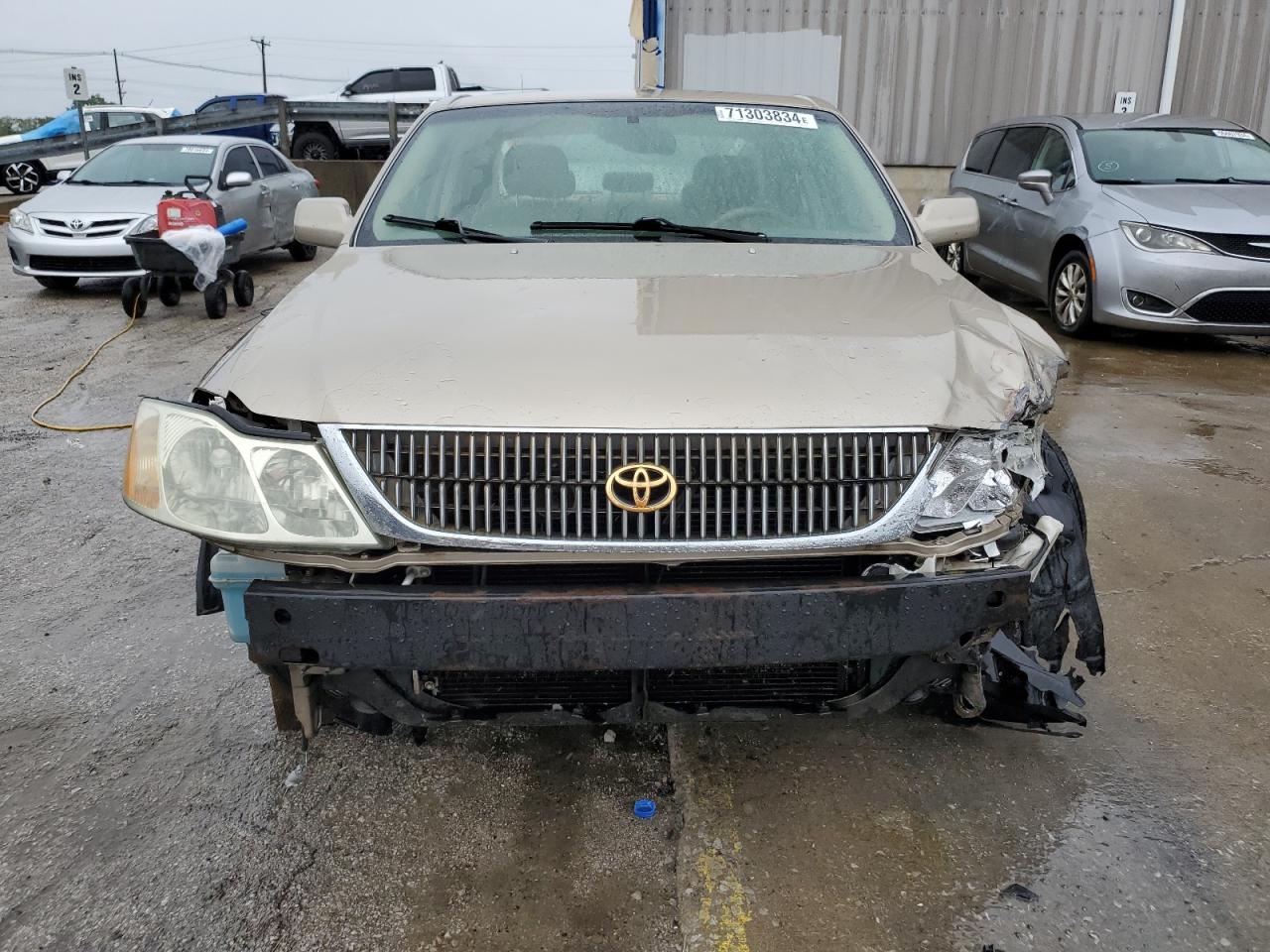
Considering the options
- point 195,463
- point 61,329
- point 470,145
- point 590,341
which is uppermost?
point 470,145

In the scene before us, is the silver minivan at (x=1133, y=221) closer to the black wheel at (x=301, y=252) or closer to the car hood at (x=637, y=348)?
the car hood at (x=637, y=348)

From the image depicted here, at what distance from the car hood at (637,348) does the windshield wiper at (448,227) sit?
26 centimetres

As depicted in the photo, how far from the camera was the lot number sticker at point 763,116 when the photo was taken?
3562 millimetres

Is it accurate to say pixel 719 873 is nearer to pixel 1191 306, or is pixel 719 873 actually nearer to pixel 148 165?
Result: pixel 1191 306

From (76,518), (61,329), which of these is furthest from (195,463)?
(61,329)

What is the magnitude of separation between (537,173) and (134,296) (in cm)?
707

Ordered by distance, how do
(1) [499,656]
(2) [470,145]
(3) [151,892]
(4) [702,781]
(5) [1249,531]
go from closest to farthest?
(1) [499,656]
(3) [151,892]
(4) [702,781]
(2) [470,145]
(5) [1249,531]

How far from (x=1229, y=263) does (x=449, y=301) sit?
21.2 ft

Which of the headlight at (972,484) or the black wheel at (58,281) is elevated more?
the headlight at (972,484)

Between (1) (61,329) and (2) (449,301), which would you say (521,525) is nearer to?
(2) (449,301)

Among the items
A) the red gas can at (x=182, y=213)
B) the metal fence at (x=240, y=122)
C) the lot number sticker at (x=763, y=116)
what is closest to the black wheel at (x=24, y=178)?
the metal fence at (x=240, y=122)

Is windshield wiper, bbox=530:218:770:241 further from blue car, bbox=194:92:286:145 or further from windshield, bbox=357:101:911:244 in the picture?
blue car, bbox=194:92:286:145

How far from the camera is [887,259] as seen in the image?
9.86 ft

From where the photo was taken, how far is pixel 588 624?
1973mm
